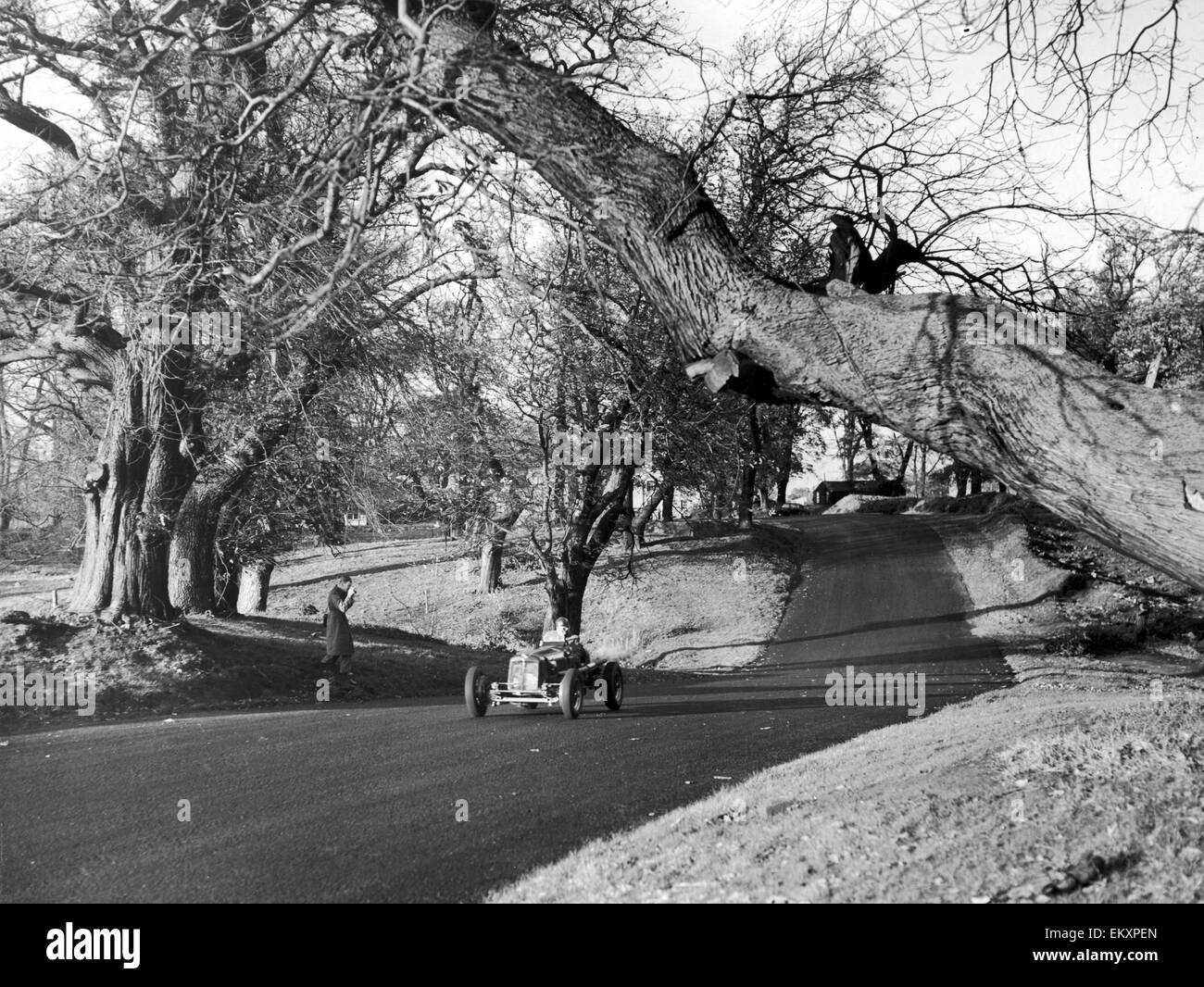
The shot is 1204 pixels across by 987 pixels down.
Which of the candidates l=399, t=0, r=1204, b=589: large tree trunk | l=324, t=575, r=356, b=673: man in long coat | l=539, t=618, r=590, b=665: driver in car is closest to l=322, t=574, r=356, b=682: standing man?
l=324, t=575, r=356, b=673: man in long coat

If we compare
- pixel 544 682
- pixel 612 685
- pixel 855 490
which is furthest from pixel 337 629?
pixel 855 490

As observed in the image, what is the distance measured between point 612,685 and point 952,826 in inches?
374

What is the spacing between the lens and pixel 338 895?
5.51 m

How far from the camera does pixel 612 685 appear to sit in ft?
48.4

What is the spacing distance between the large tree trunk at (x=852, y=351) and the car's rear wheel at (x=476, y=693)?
8918 mm

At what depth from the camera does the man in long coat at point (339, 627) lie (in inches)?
630

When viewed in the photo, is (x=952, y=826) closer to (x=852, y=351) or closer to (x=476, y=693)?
(x=852, y=351)

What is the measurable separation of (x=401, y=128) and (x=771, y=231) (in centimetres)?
385

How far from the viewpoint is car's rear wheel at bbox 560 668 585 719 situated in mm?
13352

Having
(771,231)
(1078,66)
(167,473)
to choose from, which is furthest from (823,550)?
(1078,66)

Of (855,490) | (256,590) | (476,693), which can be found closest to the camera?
(476,693)

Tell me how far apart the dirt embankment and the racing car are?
3.96m

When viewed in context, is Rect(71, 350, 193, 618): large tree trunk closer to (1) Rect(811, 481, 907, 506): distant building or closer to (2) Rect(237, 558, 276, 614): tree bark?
(2) Rect(237, 558, 276, 614): tree bark

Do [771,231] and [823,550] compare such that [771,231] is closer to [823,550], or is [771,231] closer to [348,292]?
[348,292]
